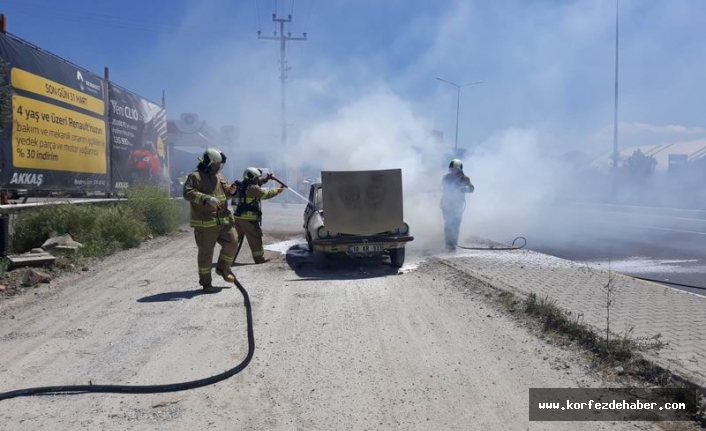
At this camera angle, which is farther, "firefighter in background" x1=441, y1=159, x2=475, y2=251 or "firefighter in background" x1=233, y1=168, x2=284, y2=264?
"firefighter in background" x1=441, y1=159, x2=475, y2=251

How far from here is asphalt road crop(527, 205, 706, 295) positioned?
1104 centimetres

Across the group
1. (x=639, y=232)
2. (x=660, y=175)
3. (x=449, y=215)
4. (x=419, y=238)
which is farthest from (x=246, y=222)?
(x=660, y=175)

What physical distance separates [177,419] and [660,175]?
34.9 m

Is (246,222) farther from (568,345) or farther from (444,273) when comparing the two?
(568,345)

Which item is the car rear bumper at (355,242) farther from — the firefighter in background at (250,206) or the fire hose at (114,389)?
the fire hose at (114,389)

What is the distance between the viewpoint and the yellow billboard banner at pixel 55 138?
11578 millimetres

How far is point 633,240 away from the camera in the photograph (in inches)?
648

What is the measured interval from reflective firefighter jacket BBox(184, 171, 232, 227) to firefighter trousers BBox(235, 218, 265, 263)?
2.07 metres

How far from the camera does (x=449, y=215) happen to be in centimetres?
1239

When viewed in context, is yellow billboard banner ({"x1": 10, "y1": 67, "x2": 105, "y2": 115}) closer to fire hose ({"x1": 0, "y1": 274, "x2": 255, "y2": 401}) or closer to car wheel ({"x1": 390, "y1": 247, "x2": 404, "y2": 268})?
car wheel ({"x1": 390, "y1": 247, "x2": 404, "y2": 268})

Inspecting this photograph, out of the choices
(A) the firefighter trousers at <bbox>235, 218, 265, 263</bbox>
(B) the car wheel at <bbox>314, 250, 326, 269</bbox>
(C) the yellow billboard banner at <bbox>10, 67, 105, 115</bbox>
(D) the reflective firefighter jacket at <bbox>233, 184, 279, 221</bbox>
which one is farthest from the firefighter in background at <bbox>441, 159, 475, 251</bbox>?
(C) the yellow billboard banner at <bbox>10, 67, 105, 115</bbox>

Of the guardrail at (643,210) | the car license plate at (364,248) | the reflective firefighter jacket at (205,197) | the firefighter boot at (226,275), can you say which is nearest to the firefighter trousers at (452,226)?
the car license plate at (364,248)

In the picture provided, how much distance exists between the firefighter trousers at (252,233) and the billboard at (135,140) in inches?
309

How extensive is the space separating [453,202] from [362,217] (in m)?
3.23
